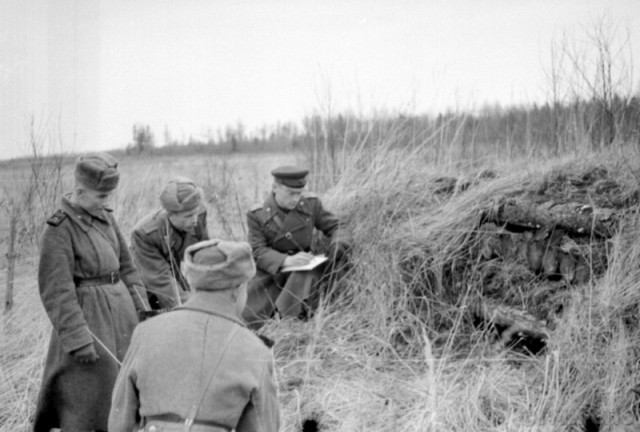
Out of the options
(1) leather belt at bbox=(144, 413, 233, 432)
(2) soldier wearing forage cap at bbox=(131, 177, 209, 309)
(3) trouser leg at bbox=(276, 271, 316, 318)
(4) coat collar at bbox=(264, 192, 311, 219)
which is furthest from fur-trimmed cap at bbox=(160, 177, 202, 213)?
(1) leather belt at bbox=(144, 413, 233, 432)

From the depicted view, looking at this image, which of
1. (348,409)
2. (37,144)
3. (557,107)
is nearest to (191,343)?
(348,409)

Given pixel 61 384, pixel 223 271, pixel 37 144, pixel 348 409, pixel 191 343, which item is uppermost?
pixel 37 144

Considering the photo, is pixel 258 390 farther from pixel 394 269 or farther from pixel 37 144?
pixel 37 144

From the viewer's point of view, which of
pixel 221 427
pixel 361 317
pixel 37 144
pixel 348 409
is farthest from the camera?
pixel 37 144

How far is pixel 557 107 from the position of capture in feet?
24.0

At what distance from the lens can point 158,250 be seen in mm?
4863

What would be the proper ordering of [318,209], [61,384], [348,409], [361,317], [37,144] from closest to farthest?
[61,384]
[348,409]
[361,317]
[318,209]
[37,144]

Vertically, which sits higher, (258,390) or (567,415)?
(258,390)

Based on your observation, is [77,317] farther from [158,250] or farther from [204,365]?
[158,250]

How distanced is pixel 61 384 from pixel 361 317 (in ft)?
8.15

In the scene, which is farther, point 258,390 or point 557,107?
point 557,107

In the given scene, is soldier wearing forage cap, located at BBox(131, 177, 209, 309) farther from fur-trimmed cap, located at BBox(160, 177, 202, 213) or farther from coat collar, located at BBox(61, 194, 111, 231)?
coat collar, located at BBox(61, 194, 111, 231)

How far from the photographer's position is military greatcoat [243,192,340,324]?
18.8 ft

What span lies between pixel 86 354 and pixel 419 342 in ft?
7.90
